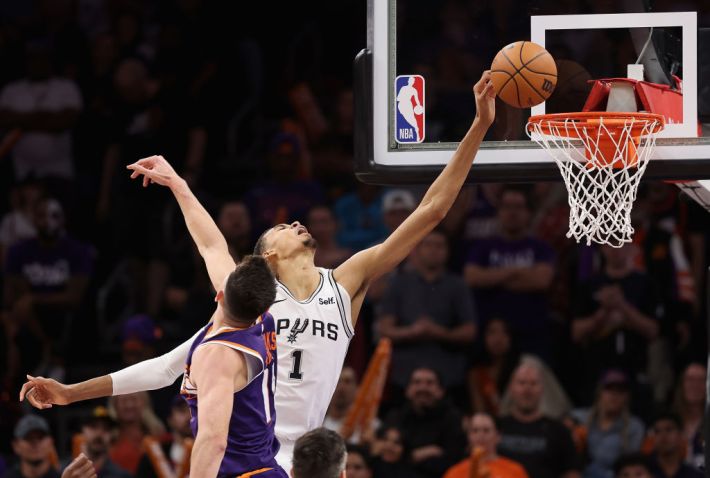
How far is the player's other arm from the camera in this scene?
5.45 meters

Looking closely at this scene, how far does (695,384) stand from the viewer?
10461mm

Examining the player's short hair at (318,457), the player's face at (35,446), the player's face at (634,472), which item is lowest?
the player's face at (634,472)

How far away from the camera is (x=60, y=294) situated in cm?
1201

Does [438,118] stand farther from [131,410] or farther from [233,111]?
[233,111]

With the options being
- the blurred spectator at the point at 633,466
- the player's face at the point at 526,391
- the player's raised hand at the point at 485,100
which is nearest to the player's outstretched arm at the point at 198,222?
the player's raised hand at the point at 485,100

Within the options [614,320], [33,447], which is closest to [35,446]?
[33,447]

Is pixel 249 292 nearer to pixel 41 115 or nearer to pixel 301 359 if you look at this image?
pixel 301 359

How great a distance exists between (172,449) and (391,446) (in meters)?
1.62

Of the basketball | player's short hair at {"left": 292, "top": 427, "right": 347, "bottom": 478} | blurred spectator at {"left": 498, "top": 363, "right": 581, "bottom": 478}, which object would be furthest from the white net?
blurred spectator at {"left": 498, "top": 363, "right": 581, "bottom": 478}

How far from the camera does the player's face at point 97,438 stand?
10.1 meters

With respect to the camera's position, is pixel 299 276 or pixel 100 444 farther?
pixel 100 444

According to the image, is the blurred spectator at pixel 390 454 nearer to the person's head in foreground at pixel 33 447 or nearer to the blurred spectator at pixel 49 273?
the person's head in foreground at pixel 33 447

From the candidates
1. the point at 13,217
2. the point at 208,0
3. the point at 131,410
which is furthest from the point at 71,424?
the point at 208,0

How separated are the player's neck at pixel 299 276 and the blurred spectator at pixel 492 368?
14.4 ft
